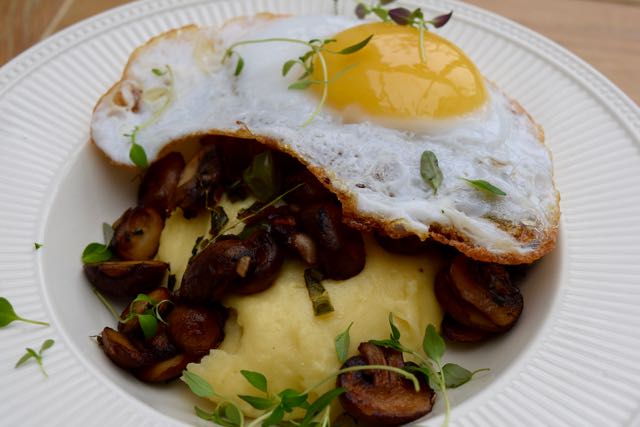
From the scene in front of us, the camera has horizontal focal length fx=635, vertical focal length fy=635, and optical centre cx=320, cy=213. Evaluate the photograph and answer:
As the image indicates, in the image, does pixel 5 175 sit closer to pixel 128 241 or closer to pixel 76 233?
pixel 76 233

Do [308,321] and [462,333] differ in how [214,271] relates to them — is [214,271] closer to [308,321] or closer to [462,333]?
[308,321]

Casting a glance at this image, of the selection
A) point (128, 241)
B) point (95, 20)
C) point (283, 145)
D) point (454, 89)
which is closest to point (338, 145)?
point (283, 145)

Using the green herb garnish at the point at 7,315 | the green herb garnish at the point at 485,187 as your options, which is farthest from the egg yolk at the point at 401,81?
the green herb garnish at the point at 7,315

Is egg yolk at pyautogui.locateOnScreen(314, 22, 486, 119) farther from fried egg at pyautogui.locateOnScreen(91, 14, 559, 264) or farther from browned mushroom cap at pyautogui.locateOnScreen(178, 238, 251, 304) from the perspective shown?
browned mushroom cap at pyautogui.locateOnScreen(178, 238, 251, 304)

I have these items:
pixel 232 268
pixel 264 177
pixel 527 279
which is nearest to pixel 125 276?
pixel 232 268

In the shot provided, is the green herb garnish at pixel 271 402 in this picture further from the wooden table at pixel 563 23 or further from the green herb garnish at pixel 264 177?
the wooden table at pixel 563 23

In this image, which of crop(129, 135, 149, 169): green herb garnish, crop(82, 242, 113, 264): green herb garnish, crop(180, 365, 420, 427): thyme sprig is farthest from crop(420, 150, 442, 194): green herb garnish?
crop(82, 242, 113, 264): green herb garnish
